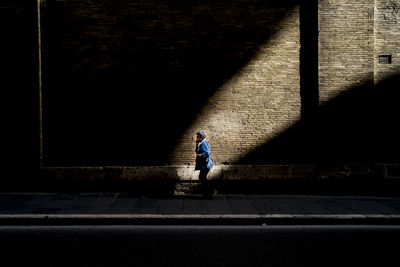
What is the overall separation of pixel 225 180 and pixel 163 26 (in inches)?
189

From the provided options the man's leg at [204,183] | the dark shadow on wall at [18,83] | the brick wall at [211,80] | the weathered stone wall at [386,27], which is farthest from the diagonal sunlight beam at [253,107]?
the dark shadow on wall at [18,83]

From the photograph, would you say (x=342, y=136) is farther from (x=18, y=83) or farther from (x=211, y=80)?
(x=18, y=83)

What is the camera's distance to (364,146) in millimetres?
9398

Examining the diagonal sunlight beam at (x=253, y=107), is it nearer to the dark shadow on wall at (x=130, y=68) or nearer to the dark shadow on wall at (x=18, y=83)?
the dark shadow on wall at (x=130, y=68)

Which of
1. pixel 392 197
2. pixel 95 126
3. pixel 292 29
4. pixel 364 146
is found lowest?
pixel 392 197

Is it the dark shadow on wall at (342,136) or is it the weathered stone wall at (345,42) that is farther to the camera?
the dark shadow on wall at (342,136)

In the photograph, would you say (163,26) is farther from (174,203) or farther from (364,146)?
(364,146)

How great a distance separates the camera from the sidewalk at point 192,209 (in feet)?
21.0

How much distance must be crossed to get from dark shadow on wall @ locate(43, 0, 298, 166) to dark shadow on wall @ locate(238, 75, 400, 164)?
2.60 m

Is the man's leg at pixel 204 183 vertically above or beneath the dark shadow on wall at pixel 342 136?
beneath
